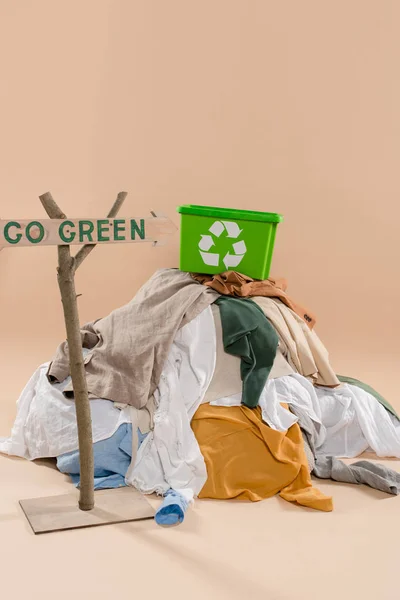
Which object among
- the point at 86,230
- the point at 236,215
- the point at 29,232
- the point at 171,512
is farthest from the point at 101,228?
the point at 171,512

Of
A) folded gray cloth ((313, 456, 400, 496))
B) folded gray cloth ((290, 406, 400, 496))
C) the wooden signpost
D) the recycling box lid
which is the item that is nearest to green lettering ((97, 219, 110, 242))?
the wooden signpost

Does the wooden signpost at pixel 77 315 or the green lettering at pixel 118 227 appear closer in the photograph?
the wooden signpost at pixel 77 315

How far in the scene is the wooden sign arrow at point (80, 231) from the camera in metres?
2.89

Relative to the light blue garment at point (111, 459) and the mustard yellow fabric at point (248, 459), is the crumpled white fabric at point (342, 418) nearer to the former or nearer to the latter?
the mustard yellow fabric at point (248, 459)

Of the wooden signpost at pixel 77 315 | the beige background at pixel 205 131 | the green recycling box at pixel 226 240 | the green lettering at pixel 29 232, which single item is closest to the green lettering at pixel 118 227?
the wooden signpost at pixel 77 315

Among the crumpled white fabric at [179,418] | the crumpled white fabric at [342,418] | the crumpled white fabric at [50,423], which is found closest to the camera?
the crumpled white fabric at [179,418]

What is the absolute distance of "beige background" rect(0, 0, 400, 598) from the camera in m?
5.28

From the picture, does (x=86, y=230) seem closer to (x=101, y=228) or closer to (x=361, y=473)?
(x=101, y=228)

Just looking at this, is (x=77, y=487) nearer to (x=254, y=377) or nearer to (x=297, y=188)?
(x=254, y=377)

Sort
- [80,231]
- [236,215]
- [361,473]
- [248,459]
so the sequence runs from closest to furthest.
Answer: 1. [80,231]
2. [248,459]
3. [361,473]
4. [236,215]

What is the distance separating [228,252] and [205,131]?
182 centimetres

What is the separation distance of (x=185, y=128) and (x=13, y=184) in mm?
1084

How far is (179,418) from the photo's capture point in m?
3.37

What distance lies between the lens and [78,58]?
5.30 m
